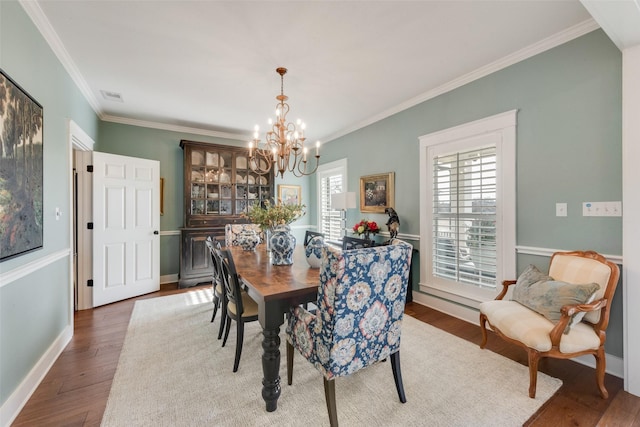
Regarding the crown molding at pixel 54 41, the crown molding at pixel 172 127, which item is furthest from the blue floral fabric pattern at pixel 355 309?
the crown molding at pixel 172 127

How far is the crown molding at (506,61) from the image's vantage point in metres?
2.14

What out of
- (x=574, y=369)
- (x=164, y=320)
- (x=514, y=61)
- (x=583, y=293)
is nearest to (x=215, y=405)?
(x=164, y=320)

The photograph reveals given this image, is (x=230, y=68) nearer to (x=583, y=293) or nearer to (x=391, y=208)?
(x=391, y=208)

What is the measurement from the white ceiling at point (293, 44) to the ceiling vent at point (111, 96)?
0.07 metres

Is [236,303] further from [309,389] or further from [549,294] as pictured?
[549,294]

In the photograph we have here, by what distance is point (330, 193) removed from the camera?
5.36m

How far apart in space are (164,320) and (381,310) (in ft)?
8.50

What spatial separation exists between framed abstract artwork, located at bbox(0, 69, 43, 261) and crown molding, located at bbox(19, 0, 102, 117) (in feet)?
1.94

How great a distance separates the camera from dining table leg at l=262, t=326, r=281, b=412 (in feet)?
5.37

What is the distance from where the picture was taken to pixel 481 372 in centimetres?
206

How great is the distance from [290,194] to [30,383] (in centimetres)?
435

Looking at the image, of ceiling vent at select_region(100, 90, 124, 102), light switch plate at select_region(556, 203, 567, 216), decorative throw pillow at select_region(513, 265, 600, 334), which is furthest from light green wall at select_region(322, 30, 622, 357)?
ceiling vent at select_region(100, 90, 124, 102)

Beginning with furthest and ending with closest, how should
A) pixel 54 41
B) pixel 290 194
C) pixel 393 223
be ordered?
1. pixel 290 194
2. pixel 393 223
3. pixel 54 41

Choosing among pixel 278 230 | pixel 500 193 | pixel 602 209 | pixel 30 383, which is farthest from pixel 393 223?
pixel 30 383
